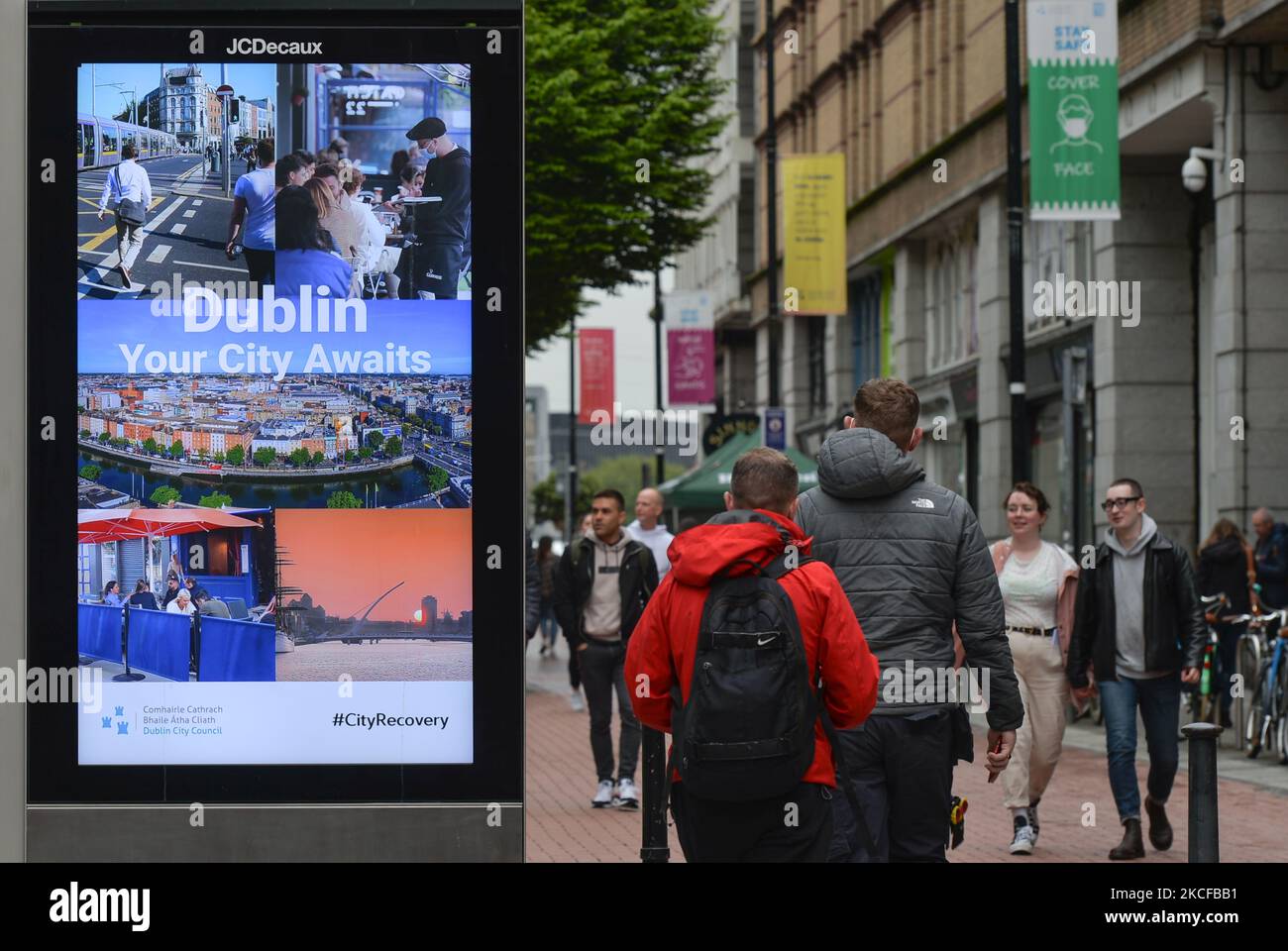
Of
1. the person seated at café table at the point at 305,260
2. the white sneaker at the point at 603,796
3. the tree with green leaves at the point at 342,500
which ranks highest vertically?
the person seated at café table at the point at 305,260

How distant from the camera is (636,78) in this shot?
29.7 meters

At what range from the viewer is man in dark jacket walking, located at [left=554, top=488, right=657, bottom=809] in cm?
1372

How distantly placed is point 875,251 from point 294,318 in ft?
105

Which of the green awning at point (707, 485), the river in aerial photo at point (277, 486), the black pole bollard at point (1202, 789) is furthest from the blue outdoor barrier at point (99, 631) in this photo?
the green awning at point (707, 485)

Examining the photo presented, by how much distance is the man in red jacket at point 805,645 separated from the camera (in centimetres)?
578

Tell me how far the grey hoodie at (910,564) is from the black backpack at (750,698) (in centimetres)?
Result: 112

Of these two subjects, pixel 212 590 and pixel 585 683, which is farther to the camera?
pixel 585 683

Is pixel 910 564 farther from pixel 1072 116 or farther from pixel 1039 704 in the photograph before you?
pixel 1072 116

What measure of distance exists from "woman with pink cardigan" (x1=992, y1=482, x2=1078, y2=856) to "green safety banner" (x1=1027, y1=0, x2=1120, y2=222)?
8.41 meters

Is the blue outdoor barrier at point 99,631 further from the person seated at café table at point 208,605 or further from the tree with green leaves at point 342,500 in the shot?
the tree with green leaves at point 342,500

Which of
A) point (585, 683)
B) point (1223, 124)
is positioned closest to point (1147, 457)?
point (1223, 124)

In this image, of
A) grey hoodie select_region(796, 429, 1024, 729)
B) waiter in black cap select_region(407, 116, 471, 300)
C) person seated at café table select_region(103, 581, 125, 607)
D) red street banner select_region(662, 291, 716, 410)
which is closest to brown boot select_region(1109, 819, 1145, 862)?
grey hoodie select_region(796, 429, 1024, 729)

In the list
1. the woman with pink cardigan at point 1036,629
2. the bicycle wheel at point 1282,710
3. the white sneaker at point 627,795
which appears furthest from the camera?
the bicycle wheel at point 1282,710
